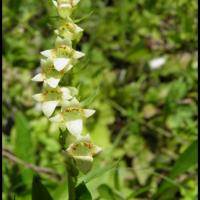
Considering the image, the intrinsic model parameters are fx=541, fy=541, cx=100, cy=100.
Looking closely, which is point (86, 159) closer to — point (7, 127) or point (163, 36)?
point (7, 127)

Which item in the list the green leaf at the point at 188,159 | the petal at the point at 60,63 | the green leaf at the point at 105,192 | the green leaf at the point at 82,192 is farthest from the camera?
the green leaf at the point at 188,159

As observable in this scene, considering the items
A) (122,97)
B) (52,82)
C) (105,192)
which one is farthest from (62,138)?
(122,97)

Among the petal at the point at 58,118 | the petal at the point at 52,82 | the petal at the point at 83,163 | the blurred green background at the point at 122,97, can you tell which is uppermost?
the petal at the point at 52,82

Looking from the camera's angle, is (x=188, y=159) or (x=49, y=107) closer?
(x=49, y=107)

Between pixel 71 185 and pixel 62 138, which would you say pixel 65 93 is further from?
pixel 71 185

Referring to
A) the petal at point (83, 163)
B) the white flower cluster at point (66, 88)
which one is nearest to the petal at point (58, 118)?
the white flower cluster at point (66, 88)

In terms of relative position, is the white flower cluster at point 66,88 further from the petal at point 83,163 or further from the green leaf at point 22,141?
the green leaf at point 22,141

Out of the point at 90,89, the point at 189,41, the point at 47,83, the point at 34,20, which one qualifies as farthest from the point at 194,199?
the point at 34,20
